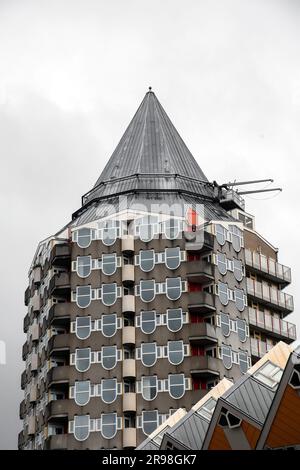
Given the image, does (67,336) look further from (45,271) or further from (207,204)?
(207,204)

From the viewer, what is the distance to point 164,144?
113312mm

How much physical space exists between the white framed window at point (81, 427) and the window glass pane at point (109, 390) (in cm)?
238

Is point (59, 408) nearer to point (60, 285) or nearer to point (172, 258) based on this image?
point (60, 285)

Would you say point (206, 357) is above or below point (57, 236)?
below

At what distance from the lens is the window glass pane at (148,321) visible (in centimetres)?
9794

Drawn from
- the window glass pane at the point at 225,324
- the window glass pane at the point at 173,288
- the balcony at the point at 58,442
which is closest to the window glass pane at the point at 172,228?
the window glass pane at the point at 173,288

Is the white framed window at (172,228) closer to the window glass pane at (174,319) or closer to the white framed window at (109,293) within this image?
the white framed window at (109,293)

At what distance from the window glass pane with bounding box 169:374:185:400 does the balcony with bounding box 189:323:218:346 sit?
12.0ft

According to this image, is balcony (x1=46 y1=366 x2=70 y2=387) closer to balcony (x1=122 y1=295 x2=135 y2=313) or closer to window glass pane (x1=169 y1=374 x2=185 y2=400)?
balcony (x1=122 y1=295 x2=135 y2=313)

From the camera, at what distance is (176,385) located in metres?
95.4

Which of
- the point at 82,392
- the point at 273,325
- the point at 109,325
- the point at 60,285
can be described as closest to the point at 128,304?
the point at 109,325

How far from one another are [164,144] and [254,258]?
16076mm

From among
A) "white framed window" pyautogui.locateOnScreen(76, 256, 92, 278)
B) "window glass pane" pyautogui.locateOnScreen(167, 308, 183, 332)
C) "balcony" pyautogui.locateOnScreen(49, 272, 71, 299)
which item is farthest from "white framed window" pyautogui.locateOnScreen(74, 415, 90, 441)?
"white framed window" pyautogui.locateOnScreen(76, 256, 92, 278)
